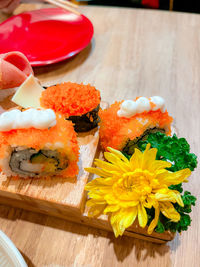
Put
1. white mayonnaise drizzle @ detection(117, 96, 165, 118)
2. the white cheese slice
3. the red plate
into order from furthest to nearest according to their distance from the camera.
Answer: the red plate
the white cheese slice
white mayonnaise drizzle @ detection(117, 96, 165, 118)

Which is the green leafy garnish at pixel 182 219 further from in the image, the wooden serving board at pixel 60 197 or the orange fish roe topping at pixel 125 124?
the orange fish roe topping at pixel 125 124

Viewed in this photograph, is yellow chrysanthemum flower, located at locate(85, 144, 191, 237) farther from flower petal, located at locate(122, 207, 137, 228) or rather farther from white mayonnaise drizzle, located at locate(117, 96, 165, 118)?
white mayonnaise drizzle, located at locate(117, 96, 165, 118)

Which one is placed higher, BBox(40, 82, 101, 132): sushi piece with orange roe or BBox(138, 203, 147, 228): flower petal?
BBox(40, 82, 101, 132): sushi piece with orange roe

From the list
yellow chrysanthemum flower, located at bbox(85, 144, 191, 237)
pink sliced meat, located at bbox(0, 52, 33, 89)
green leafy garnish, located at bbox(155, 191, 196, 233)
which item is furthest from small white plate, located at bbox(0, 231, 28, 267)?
pink sliced meat, located at bbox(0, 52, 33, 89)

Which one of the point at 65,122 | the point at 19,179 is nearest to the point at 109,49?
the point at 65,122

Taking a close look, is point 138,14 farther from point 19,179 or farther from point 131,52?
point 19,179

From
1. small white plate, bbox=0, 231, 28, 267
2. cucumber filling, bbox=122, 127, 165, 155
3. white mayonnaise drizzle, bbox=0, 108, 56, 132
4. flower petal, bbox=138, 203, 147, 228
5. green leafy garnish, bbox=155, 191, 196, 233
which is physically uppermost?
white mayonnaise drizzle, bbox=0, 108, 56, 132
